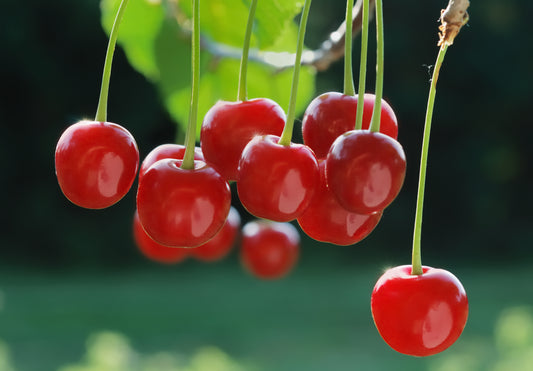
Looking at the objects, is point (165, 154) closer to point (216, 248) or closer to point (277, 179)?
point (277, 179)

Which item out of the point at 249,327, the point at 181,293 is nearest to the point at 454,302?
the point at 249,327

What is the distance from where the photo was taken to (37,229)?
315 inches

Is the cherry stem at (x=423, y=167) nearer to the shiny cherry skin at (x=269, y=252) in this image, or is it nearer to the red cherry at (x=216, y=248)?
the red cherry at (x=216, y=248)

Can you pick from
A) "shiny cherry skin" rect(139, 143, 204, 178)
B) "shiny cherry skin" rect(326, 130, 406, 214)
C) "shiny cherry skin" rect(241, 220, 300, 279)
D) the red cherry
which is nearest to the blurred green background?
"shiny cherry skin" rect(241, 220, 300, 279)

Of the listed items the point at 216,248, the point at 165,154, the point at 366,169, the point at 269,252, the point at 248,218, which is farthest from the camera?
the point at 248,218

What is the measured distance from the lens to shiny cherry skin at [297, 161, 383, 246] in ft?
2.03

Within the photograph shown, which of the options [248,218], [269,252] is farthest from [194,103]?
[248,218]

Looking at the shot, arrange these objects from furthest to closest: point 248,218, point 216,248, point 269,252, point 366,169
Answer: point 248,218 < point 269,252 < point 216,248 < point 366,169

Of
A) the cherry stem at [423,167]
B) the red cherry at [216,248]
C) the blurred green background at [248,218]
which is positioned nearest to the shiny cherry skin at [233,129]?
the cherry stem at [423,167]

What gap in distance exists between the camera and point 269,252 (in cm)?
153

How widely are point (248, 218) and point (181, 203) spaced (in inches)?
274

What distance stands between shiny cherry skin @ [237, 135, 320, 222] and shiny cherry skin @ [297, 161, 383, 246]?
0.02 meters

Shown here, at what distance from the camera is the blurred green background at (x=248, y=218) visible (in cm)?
632

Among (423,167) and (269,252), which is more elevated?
(269,252)
